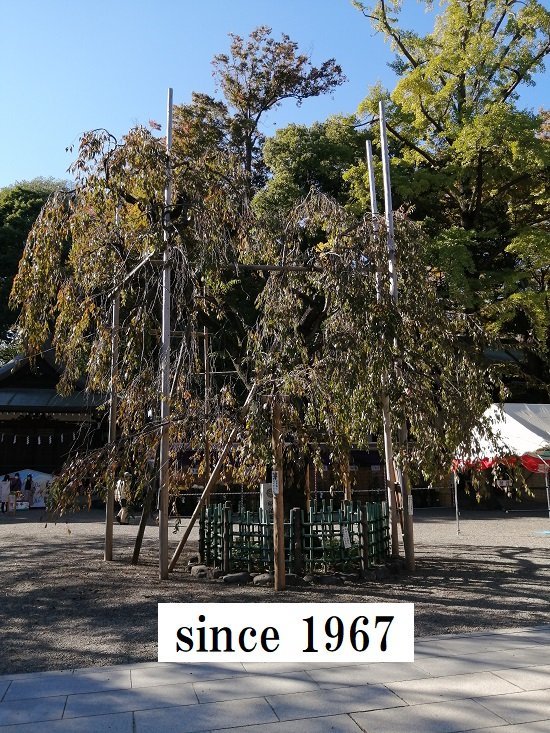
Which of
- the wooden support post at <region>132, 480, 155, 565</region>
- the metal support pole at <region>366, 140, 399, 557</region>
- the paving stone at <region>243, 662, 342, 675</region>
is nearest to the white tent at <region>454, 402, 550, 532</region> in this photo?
the metal support pole at <region>366, 140, 399, 557</region>

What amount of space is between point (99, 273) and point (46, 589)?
15.2 ft

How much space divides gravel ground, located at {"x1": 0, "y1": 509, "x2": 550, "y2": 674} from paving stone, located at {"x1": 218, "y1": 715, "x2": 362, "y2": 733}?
1.95 metres

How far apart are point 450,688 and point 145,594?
4.86 m

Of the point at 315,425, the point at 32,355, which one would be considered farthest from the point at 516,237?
the point at 32,355

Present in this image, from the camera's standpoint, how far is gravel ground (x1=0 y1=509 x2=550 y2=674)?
20.5 ft

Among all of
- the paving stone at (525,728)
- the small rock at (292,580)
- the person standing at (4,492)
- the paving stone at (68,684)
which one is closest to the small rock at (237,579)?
the small rock at (292,580)

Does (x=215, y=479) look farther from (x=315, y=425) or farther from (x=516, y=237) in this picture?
(x=516, y=237)

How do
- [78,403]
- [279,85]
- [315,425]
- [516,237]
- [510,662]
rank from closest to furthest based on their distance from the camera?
[510,662]
[315,425]
[516,237]
[78,403]
[279,85]

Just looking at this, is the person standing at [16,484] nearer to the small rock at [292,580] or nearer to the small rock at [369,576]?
the small rock at [292,580]

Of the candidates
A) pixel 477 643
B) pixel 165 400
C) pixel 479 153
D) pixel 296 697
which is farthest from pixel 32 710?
pixel 479 153

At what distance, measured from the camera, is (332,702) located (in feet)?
14.5

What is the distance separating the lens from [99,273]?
9.43 m

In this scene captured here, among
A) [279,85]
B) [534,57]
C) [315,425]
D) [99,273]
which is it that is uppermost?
[279,85]

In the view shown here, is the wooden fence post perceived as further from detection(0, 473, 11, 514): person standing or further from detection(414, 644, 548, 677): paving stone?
detection(0, 473, 11, 514): person standing
